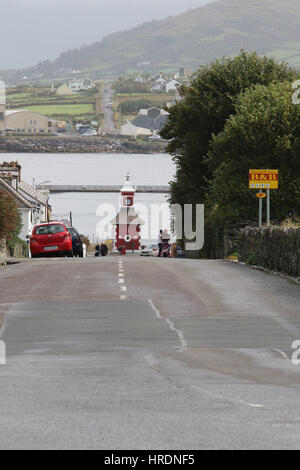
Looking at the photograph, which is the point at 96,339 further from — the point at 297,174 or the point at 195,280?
the point at 297,174

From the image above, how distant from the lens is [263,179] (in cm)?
3859

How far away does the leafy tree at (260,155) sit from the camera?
51688 millimetres

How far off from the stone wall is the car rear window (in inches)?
360

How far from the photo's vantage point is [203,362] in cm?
1205

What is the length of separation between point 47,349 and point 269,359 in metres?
3.10

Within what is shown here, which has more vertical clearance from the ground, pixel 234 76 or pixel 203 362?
pixel 234 76

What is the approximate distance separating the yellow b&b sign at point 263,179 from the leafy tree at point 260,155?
1266 cm

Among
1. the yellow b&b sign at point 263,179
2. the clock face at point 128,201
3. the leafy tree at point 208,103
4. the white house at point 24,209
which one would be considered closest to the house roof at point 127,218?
the clock face at point 128,201

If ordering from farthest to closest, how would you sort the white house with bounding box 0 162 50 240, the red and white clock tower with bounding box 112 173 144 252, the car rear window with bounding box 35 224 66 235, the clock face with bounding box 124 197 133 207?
1. the clock face with bounding box 124 197 133 207
2. the red and white clock tower with bounding box 112 173 144 252
3. the white house with bounding box 0 162 50 240
4. the car rear window with bounding box 35 224 66 235

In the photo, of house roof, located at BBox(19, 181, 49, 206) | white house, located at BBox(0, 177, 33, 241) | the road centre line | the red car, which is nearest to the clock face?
house roof, located at BBox(19, 181, 49, 206)

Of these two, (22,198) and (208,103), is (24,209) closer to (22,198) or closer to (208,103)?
(22,198)

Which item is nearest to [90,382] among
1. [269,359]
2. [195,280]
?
[269,359]

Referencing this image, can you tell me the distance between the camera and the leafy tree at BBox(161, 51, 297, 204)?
64250 mm

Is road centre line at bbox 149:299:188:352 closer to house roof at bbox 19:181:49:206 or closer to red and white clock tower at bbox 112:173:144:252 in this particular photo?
house roof at bbox 19:181:49:206
